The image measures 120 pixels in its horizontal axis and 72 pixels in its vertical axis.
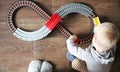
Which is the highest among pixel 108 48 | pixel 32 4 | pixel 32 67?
pixel 32 4

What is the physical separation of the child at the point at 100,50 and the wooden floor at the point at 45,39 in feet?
0.43

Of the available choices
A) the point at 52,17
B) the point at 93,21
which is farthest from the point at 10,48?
the point at 93,21

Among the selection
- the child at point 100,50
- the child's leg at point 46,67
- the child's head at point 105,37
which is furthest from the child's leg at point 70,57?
the child's head at point 105,37

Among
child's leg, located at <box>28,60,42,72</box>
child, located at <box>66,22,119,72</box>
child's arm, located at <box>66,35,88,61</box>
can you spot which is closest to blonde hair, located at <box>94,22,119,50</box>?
child, located at <box>66,22,119,72</box>

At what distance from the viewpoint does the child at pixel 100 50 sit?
98cm

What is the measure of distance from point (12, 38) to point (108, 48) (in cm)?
57

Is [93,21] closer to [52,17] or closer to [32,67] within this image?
[52,17]

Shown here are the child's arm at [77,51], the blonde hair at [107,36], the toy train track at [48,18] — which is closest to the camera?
the blonde hair at [107,36]

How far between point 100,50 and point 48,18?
40cm

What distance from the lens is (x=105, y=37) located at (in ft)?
3.20

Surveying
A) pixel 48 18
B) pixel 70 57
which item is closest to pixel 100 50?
pixel 70 57

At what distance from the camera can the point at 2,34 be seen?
1.33 meters

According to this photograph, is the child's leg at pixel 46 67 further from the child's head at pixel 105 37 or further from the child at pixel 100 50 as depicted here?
the child's head at pixel 105 37

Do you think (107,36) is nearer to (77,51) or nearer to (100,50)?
(100,50)
